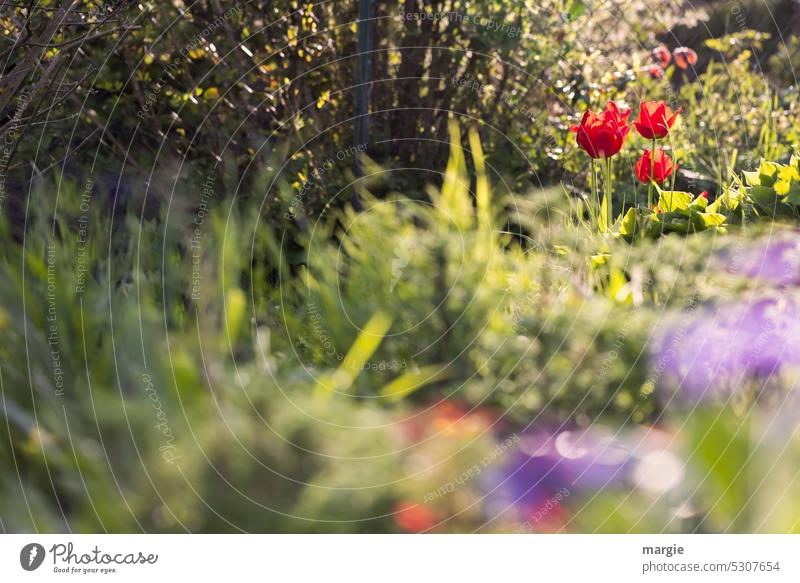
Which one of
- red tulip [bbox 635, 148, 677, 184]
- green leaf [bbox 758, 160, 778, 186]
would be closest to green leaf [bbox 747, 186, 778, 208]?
green leaf [bbox 758, 160, 778, 186]

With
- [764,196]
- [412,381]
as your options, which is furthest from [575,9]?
[412,381]

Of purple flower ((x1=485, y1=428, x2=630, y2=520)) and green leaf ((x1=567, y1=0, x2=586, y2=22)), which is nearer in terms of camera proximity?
purple flower ((x1=485, y1=428, x2=630, y2=520))

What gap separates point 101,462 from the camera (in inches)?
53.4

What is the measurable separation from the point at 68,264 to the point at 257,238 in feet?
3.45

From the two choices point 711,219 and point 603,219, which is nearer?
point 711,219

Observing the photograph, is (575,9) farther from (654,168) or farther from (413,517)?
(413,517)

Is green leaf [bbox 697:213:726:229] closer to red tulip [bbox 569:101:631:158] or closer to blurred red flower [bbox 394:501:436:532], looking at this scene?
red tulip [bbox 569:101:631:158]
